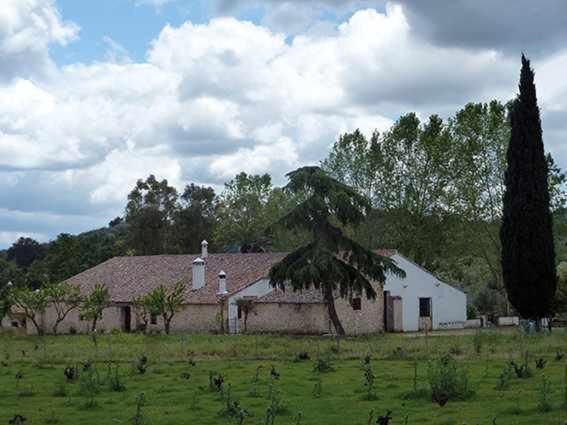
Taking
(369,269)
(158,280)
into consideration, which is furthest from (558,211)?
(158,280)

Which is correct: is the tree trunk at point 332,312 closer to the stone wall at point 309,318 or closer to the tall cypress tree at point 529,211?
the stone wall at point 309,318

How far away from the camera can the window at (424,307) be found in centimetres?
5072

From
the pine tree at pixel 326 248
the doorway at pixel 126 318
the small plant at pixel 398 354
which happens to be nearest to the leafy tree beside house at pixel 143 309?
the doorway at pixel 126 318

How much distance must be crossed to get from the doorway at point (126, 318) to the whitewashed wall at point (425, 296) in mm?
15713

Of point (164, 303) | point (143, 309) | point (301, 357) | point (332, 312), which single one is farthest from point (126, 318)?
point (301, 357)

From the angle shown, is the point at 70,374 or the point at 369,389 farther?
the point at 70,374

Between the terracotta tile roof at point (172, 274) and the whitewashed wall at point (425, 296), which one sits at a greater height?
the terracotta tile roof at point (172, 274)

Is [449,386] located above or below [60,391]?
above

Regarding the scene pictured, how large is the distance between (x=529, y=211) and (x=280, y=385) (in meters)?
22.7

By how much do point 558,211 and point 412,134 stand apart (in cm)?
1257

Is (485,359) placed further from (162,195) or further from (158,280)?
(162,195)

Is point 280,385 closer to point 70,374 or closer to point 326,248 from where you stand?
point 70,374

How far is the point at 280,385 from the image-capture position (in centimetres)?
2217

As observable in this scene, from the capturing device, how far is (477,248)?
184ft
